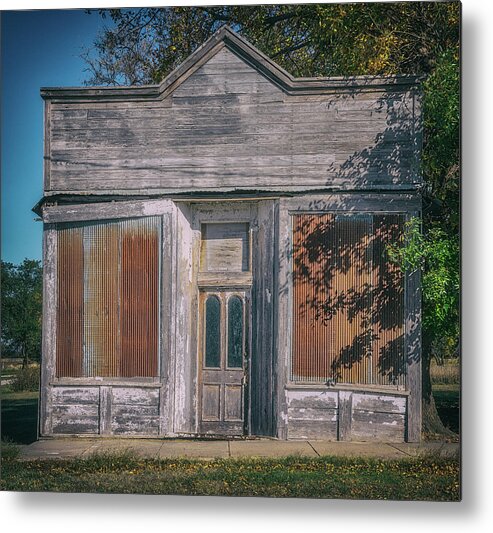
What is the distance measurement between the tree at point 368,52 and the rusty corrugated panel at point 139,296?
1117 millimetres

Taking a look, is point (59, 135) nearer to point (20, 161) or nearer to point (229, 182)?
point (20, 161)

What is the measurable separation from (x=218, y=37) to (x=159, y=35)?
0.42m

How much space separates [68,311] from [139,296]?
1.71 ft

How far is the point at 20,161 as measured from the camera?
19.3 ft

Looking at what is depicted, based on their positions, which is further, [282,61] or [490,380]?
[282,61]

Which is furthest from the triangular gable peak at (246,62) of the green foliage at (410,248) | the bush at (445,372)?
the bush at (445,372)

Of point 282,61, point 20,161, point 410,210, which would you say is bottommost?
point 410,210

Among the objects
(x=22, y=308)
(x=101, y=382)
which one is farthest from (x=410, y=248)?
(x=22, y=308)

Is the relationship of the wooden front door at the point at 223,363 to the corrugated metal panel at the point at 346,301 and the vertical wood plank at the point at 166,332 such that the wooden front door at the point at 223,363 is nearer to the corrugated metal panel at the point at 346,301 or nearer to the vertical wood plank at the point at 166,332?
the vertical wood plank at the point at 166,332

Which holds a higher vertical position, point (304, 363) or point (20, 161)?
point (20, 161)

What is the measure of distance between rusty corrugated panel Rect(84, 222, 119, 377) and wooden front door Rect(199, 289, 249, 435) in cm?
64

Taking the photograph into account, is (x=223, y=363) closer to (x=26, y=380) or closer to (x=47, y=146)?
(x=26, y=380)

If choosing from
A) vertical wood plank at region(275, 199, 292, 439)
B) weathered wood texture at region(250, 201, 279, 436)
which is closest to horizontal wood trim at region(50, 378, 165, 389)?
weathered wood texture at region(250, 201, 279, 436)

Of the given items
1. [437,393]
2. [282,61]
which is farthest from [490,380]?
[282,61]
